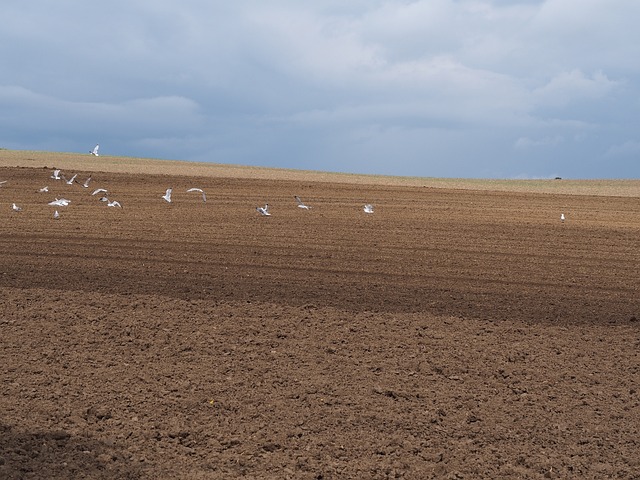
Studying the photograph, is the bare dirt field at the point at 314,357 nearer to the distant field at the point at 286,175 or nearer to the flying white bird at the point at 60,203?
the flying white bird at the point at 60,203

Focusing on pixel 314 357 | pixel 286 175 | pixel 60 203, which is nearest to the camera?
pixel 314 357

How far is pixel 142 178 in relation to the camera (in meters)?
26.5

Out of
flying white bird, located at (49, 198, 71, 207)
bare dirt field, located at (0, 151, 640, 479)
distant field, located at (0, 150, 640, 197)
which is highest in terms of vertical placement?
distant field, located at (0, 150, 640, 197)

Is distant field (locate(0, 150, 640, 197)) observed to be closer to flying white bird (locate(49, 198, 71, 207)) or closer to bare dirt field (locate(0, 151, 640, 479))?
flying white bird (locate(49, 198, 71, 207))

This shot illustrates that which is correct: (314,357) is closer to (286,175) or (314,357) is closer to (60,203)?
(60,203)

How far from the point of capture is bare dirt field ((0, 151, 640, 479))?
19.3 feet

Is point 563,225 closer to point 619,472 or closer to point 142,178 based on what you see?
point 619,472

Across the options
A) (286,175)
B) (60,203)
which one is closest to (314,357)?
(60,203)

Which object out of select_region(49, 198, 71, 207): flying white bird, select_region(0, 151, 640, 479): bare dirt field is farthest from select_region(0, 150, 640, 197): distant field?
select_region(0, 151, 640, 479): bare dirt field

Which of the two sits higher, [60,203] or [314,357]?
[60,203]

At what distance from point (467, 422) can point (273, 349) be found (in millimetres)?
2314

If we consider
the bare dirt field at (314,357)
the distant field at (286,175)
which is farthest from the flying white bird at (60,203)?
the distant field at (286,175)

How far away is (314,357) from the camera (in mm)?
7578

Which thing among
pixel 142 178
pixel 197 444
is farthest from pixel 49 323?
pixel 142 178
